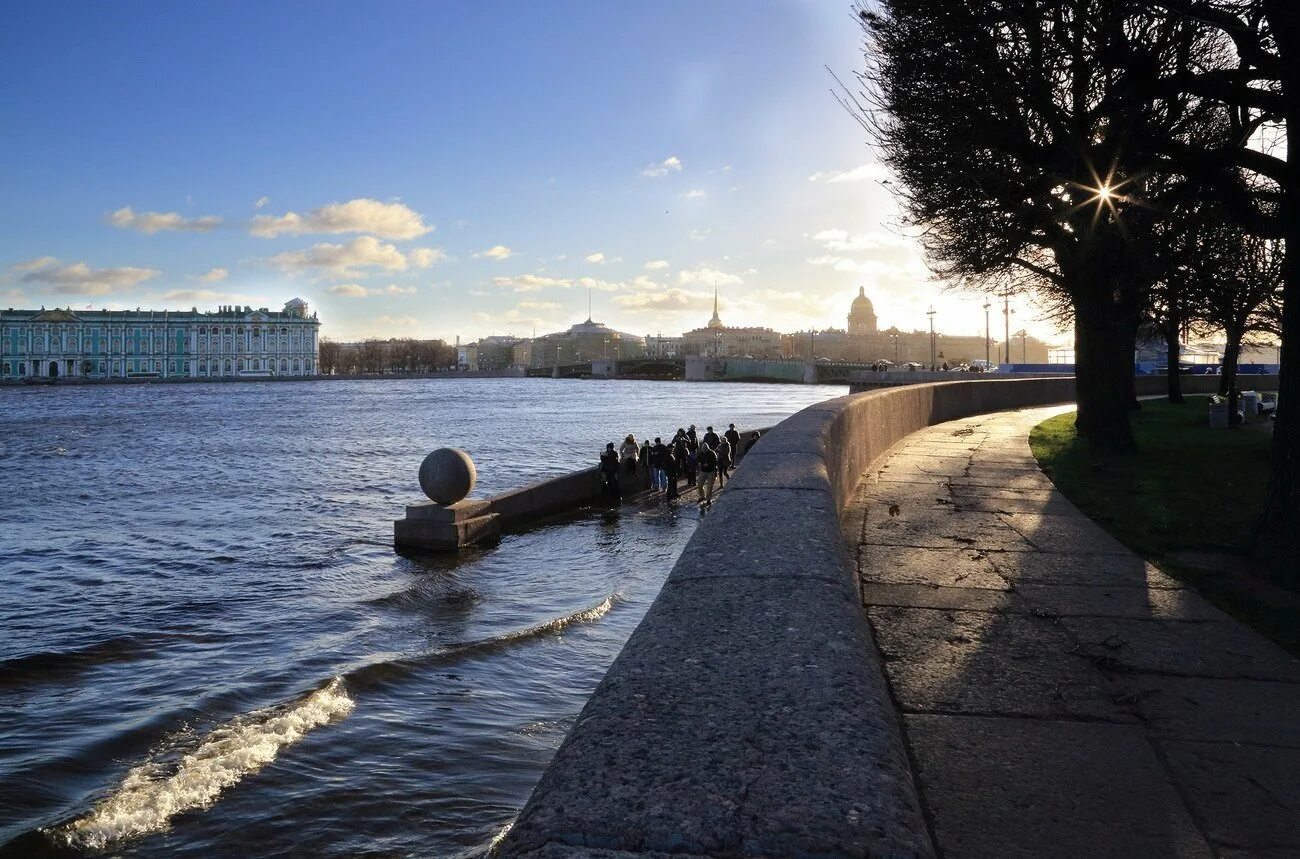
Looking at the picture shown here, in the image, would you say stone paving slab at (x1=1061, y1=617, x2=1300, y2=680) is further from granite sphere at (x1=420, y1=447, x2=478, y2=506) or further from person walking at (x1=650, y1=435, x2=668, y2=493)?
person walking at (x1=650, y1=435, x2=668, y2=493)

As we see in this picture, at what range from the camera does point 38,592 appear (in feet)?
40.1

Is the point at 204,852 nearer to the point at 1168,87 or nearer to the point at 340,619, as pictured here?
the point at 340,619

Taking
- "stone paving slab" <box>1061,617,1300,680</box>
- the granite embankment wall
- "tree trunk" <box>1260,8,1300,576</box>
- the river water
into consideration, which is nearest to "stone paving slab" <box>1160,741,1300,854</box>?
"stone paving slab" <box>1061,617,1300,680</box>

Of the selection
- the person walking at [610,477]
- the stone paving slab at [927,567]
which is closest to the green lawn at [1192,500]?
the stone paving slab at [927,567]

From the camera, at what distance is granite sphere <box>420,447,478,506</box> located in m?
14.4

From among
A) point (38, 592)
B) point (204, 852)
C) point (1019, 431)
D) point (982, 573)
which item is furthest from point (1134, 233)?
point (38, 592)

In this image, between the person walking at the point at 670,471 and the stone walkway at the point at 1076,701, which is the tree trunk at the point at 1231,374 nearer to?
the person walking at the point at 670,471

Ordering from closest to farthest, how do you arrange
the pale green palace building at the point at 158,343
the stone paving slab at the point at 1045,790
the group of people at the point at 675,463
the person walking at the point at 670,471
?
1. the stone paving slab at the point at 1045,790
2. the group of people at the point at 675,463
3. the person walking at the point at 670,471
4. the pale green palace building at the point at 158,343

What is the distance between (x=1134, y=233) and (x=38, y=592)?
15.0 metres

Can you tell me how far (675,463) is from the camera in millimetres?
19672

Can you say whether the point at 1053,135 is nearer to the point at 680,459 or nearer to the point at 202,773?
the point at 202,773

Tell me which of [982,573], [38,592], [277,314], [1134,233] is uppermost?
[277,314]

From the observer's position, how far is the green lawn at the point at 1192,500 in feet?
16.8

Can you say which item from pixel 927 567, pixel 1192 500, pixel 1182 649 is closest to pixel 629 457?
pixel 1192 500
